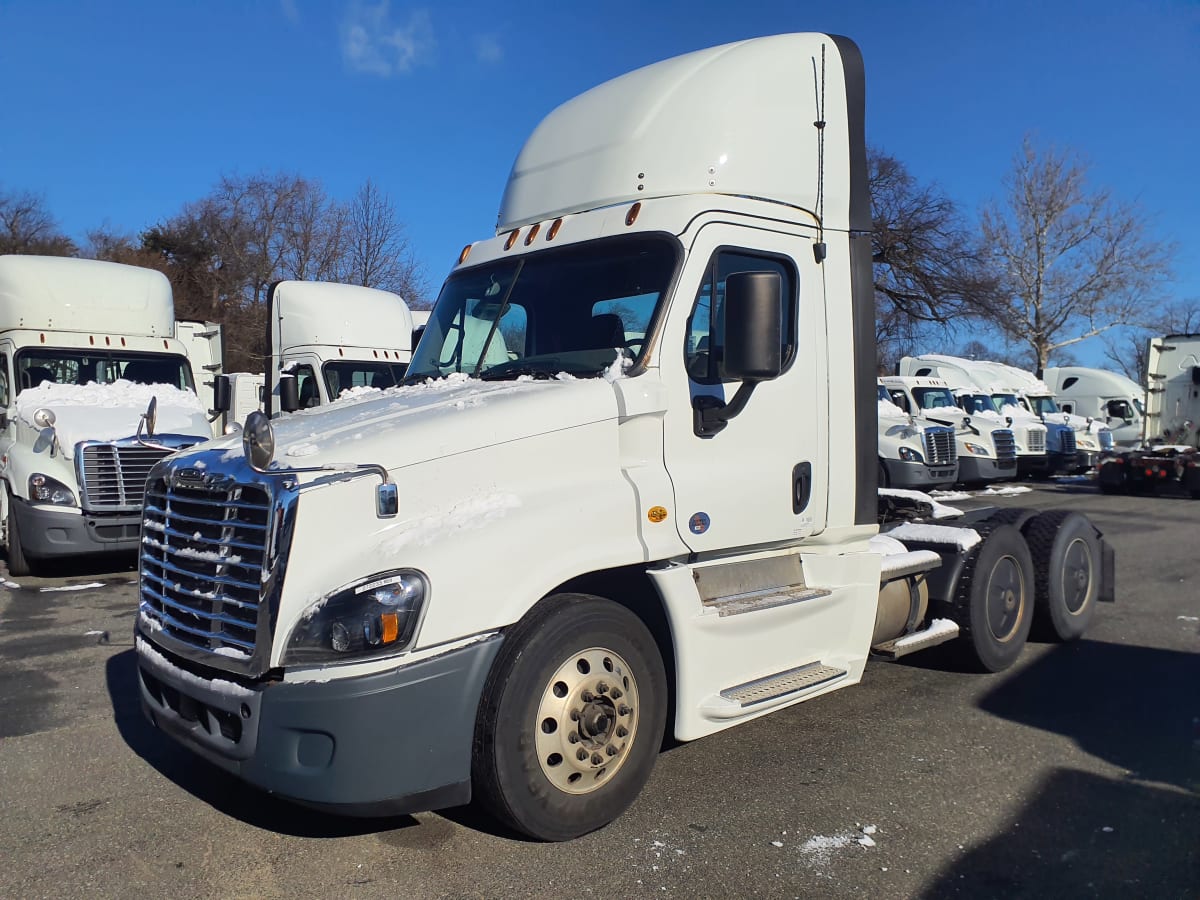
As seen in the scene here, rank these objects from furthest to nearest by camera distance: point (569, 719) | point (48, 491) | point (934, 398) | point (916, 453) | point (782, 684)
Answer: point (934, 398) < point (916, 453) < point (48, 491) < point (782, 684) < point (569, 719)

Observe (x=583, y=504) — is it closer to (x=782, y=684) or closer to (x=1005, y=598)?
(x=782, y=684)

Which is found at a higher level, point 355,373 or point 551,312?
point 355,373

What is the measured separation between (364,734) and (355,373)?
10.4 metres

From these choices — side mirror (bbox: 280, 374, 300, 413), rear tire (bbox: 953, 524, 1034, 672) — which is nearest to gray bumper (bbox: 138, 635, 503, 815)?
side mirror (bbox: 280, 374, 300, 413)

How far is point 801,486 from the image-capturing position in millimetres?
4789

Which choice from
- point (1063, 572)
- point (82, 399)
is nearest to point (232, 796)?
point (1063, 572)

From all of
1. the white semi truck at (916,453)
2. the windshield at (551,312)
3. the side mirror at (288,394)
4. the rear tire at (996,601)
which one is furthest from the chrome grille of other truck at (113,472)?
the white semi truck at (916,453)

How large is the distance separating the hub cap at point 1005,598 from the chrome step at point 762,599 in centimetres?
196

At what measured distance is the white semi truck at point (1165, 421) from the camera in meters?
19.7

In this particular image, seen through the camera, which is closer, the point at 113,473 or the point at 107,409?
the point at 113,473

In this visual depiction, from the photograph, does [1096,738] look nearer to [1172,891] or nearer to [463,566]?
[1172,891]

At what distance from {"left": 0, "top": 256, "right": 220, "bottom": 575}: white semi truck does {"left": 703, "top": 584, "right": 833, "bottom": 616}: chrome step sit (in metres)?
6.38

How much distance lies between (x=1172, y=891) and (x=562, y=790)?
7.63 ft

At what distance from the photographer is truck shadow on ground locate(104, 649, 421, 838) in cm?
399
